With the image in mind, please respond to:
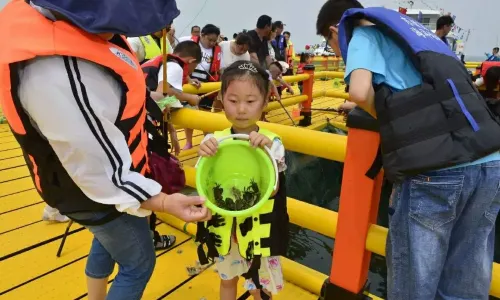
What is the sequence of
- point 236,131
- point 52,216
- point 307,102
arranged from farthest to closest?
point 307,102, point 52,216, point 236,131

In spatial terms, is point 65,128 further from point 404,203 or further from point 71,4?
point 404,203

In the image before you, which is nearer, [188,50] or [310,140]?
[310,140]

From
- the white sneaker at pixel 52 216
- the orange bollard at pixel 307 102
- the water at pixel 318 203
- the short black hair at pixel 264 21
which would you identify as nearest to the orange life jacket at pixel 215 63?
the short black hair at pixel 264 21

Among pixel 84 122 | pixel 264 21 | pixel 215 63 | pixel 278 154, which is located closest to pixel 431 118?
pixel 278 154

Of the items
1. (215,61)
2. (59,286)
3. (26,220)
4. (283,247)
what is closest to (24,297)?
(59,286)

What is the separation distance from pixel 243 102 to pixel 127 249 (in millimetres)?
644

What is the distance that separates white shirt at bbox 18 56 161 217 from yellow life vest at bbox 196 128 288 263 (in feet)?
1.47

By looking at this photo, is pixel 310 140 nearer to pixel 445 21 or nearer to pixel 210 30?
pixel 210 30

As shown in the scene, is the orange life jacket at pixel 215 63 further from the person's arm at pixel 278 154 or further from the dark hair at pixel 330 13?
the person's arm at pixel 278 154

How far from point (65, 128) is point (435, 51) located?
1.08 metres

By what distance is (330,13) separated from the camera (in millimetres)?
1571

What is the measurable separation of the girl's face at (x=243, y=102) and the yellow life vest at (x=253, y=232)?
92 mm

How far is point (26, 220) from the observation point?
257 cm

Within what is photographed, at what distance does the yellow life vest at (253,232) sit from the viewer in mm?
1402
